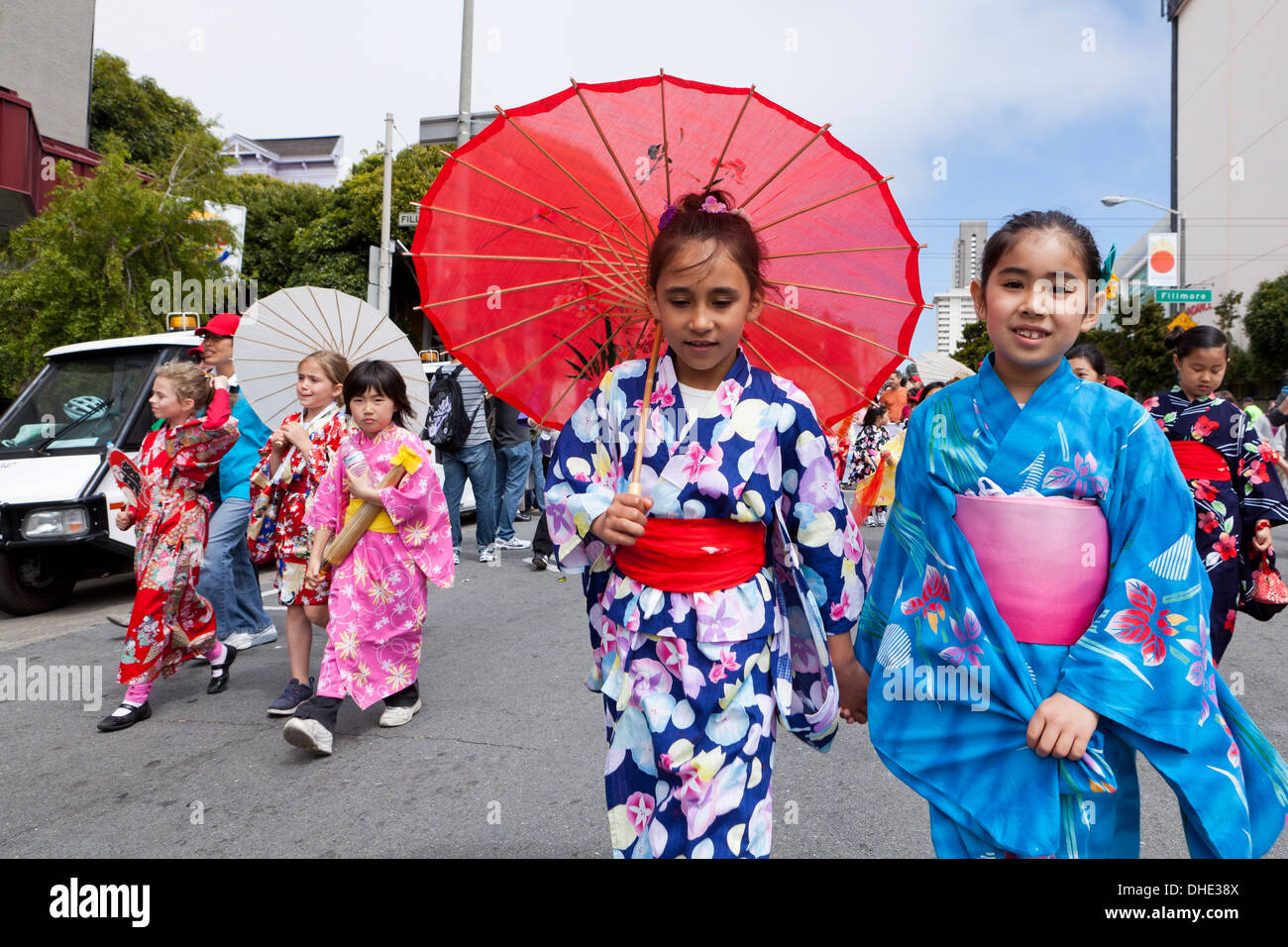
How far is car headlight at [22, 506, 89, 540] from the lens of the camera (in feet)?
19.7

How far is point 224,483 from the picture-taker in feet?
17.2

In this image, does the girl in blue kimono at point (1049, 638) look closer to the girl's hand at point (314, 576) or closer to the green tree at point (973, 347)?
the girl's hand at point (314, 576)

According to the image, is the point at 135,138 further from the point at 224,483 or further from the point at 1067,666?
the point at 1067,666

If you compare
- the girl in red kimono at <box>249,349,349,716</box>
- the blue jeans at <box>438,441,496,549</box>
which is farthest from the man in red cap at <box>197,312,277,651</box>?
the blue jeans at <box>438,441,496,549</box>

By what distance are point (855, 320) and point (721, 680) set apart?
1037 mm

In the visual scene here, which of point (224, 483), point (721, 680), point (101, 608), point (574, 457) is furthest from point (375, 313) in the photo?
point (101, 608)

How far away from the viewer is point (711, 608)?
77.7 inches

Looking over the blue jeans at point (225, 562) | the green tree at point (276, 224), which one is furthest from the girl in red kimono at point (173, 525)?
the green tree at point (276, 224)

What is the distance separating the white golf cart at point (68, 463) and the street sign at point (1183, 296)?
72.1ft

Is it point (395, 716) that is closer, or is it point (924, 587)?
point (924, 587)

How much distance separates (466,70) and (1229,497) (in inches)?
413

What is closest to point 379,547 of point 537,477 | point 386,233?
point 537,477

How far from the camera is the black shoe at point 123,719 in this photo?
411 centimetres

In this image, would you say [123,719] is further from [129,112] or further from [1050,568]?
[129,112]
